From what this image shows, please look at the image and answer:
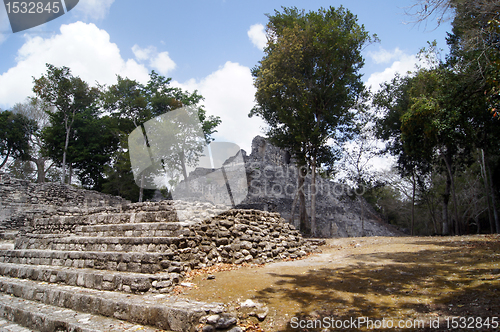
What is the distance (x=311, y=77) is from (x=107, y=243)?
12289 millimetres

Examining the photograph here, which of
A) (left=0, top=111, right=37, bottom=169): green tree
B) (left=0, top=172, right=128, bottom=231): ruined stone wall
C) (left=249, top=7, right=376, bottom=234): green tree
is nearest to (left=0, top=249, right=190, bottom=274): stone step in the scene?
(left=0, top=172, right=128, bottom=231): ruined stone wall

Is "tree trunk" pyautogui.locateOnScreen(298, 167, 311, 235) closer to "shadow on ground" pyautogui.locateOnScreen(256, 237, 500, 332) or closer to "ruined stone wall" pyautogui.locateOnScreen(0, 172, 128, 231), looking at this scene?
"shadow on ground" pyautogui.locateOnScreen(256, 237, 500, 332)

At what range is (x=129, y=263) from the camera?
474 centimetres

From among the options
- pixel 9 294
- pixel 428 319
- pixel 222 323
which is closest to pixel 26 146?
pixel 9 294

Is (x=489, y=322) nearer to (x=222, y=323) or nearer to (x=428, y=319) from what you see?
(x=428, y=319)

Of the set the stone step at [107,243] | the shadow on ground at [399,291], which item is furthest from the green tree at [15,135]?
the shadow on ground at [399,291]

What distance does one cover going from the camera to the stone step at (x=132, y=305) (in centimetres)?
308

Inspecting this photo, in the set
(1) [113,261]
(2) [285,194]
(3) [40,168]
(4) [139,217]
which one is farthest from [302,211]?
(3) [40,168]

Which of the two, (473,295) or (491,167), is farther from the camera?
(491,167)

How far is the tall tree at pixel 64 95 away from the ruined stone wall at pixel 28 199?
547 cm

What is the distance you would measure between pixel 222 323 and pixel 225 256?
3210 mm

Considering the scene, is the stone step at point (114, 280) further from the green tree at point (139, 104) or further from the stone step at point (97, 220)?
the green tree at point (139, 104)

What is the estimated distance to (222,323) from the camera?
2.93 m

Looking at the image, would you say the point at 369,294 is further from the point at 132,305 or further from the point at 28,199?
the point at 28,199
